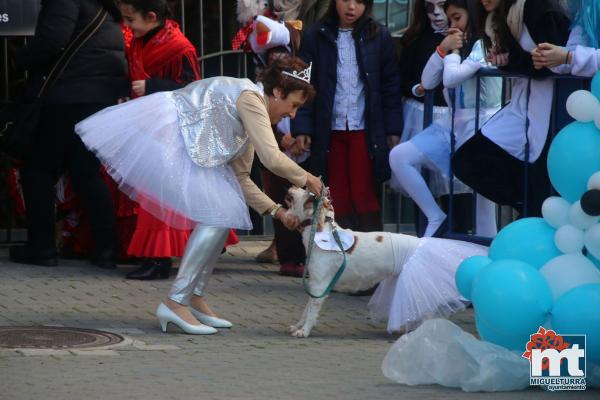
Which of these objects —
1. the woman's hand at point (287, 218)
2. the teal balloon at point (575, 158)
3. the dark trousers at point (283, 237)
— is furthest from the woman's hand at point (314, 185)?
the dark trousers at point (283, 237)

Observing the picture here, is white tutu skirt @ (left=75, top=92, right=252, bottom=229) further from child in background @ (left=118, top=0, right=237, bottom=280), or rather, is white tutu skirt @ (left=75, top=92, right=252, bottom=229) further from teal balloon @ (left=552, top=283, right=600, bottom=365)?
teal balloon @ (left=552, top=283, right=600, bottom=365)

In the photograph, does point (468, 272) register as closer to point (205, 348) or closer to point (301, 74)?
point (205, 348)

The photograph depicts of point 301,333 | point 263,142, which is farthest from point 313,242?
point 263,142

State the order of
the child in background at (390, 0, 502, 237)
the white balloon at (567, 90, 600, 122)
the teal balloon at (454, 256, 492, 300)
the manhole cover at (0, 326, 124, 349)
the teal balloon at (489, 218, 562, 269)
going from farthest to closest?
the child in background at (390, 0, 502, 237) → the manhole cover at (0, 326, 124, 349) → the teal balloon at (454, 256, 492, 300) → the teal balloon at (489, 218, 562, 269) → the white balloon at (567, 90, 600, 122)

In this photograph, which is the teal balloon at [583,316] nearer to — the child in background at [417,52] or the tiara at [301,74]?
the tiara at [301,74]

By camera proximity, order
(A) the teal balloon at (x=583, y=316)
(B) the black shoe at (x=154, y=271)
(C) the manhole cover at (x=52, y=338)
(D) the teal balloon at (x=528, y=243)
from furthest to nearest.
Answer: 1. (B) the black shoe at (x=154, y=271)
2. (C) the manhole cover at (x=52, y=338)
3. (D) the teal balloon at (x=528, y=243)
4. (A) the teal balloon at (x=583, y=316)

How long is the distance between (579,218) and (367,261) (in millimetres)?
1635

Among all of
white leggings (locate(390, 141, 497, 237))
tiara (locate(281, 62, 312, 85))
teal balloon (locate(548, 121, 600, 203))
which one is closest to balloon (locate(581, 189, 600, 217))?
teal balloon (locate(548, 121, 600, 203))

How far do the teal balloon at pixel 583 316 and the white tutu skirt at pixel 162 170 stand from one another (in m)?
2.03

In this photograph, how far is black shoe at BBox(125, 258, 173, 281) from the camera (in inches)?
360

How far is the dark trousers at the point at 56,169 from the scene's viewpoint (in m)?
9.37

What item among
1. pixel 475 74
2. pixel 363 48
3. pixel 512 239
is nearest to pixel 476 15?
pixel 475 74

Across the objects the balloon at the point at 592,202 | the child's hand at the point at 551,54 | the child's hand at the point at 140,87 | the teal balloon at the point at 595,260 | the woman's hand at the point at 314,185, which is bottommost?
the teal balloon at the point at 595,260

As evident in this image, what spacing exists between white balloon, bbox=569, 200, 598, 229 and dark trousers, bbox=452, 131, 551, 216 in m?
1.41
